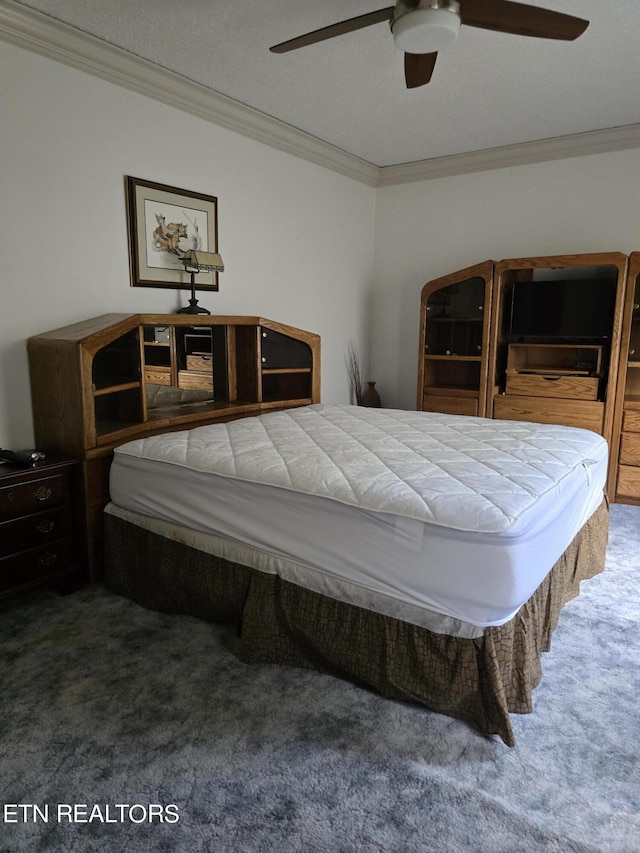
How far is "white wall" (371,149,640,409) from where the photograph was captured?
159 inches

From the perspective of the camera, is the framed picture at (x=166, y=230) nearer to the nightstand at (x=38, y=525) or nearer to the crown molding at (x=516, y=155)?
the nightstand at (x=38, y=525)

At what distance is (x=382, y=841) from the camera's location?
1.35 metres

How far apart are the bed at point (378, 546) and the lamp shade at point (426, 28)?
158 cm

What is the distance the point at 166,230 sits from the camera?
129 inches

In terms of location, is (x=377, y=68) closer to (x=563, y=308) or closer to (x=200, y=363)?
(x=200, y=363)

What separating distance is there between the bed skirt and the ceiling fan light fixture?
1995mm

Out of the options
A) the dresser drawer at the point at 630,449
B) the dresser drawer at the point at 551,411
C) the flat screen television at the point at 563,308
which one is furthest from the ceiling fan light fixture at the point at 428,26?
the dresser drawer at the point at 630,449

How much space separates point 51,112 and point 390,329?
3.24m

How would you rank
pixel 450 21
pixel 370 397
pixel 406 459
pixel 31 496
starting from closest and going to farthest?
pixel 450 21 < pixel 406 459 < pixel 31 496 < pixel 370 397

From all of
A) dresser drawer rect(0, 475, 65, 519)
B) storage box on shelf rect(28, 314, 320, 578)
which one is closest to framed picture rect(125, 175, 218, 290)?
storage box on shelf rect(28, 314, 320, 578)

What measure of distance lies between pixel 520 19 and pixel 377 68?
3.64ft

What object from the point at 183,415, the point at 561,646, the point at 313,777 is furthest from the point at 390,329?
the point at 313,777

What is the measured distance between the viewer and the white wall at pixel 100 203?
258 cm

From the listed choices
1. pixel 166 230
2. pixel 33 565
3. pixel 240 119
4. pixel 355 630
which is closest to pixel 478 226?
pixel 240 119
